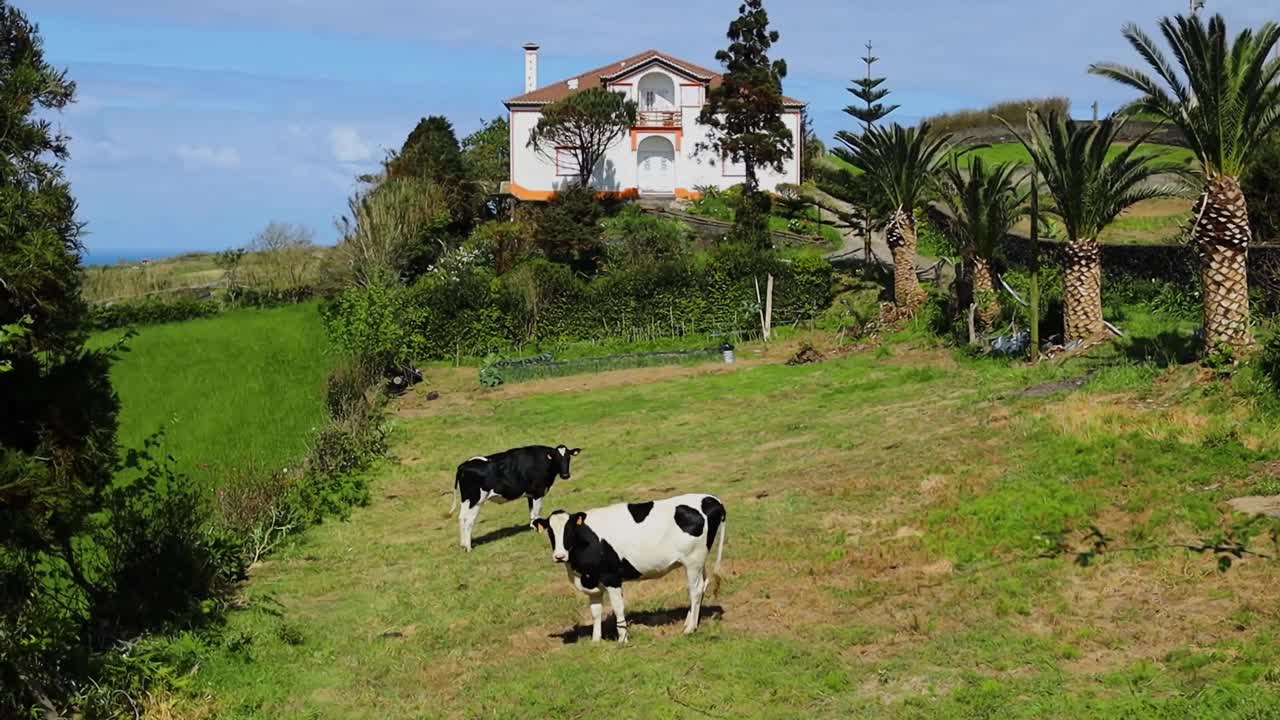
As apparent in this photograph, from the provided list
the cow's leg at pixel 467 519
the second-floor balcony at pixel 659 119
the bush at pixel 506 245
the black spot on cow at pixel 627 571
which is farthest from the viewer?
the second-floor balcony at pixel 659 119

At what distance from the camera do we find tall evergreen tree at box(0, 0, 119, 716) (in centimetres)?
1341

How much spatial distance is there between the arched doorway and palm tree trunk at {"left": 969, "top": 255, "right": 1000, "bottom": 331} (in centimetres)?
3211

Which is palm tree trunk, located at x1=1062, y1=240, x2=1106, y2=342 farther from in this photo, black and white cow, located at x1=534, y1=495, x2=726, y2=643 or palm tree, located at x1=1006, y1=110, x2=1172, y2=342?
→ black and white cow, located at x1=534, y1=495, x2=726, y2=643

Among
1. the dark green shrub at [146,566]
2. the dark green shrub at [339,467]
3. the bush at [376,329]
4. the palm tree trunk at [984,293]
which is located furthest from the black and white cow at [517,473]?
the palm tree trunk at [984,293]

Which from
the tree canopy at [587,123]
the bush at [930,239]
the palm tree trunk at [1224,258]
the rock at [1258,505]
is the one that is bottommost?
the rock at [1258,505]

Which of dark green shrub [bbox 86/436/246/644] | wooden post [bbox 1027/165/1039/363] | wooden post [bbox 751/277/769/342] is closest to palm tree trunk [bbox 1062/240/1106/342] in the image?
wooden post [bbox 1027/165/1039/363]

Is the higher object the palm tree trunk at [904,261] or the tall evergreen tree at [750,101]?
the tall evergreen tree at [750,101]

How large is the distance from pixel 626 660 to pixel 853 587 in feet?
11.1

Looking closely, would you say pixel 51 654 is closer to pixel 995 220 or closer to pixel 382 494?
pixel 382 494

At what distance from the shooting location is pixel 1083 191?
30781 millimetres

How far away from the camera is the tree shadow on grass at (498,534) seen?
20.4 metres

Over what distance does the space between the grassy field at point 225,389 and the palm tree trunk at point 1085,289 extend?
17865 millimetres

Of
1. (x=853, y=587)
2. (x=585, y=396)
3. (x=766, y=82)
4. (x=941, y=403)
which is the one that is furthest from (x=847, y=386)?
(x=766, y=82)

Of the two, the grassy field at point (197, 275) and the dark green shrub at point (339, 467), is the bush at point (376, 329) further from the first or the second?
the grassy field at point (197, 275)
